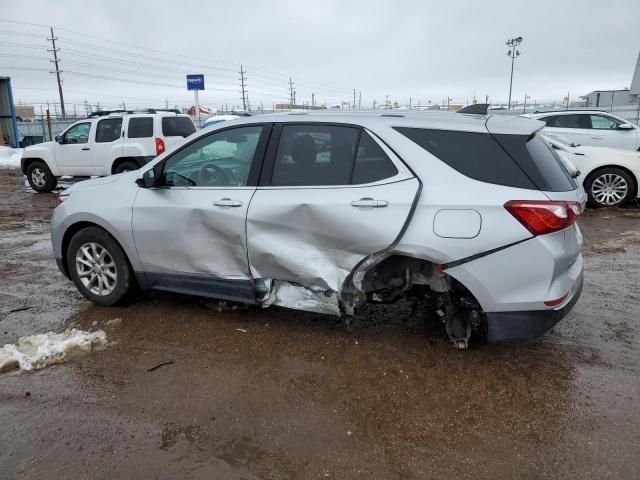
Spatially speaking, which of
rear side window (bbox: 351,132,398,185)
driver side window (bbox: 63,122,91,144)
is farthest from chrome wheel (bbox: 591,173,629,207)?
driver side window (bbox: 63,122,91,144)

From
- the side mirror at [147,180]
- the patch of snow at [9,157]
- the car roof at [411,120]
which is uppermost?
the car roof at [411,120]

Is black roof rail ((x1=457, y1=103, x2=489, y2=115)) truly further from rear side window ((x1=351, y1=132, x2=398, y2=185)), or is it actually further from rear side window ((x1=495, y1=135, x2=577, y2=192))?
rear side window ((x1=351, y1=132, x2=398, y2=185))

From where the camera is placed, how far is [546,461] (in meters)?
2.64

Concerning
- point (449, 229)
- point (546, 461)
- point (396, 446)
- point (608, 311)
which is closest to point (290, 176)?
point (449, 229)

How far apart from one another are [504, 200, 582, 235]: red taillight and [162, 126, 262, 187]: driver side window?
2012mm

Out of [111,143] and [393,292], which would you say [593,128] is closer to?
[393,292]

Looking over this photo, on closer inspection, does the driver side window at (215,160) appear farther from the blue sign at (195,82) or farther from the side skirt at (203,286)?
the blue sign at (195,82)

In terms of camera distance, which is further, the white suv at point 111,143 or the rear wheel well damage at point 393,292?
the white suv at point 111,143

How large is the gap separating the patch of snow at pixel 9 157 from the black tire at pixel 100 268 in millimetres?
19559

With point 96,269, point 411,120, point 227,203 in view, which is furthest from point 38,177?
point 411,120

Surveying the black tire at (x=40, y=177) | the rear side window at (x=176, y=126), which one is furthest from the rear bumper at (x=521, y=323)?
the black tire at (x=40, y=177)

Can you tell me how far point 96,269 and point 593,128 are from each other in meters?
11.4

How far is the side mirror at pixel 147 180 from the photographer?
166 inches

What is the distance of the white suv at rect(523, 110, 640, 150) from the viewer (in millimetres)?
11602
